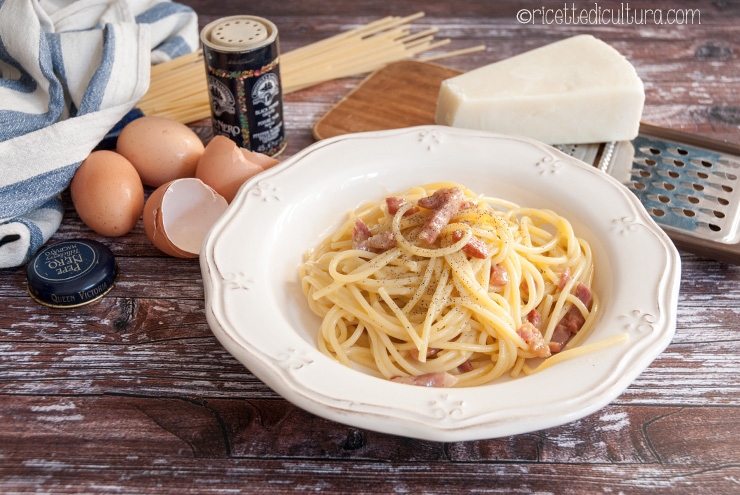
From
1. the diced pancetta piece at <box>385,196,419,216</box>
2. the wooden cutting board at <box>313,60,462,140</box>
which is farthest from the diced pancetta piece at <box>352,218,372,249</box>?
the wooden cutting board at <box>313,60,462,140</box>

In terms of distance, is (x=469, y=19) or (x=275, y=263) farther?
(x=469, y=19)

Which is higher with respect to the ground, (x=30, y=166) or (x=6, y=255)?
(x=30, y=166)

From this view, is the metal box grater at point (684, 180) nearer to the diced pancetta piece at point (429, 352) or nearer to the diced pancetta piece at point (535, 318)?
the diced pancetta piece at point (535, 318)

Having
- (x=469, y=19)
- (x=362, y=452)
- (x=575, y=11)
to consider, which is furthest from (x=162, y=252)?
(x=575, y=11)

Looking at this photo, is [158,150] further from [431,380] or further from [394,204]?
[431,380]

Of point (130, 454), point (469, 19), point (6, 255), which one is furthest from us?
point (469, 19)

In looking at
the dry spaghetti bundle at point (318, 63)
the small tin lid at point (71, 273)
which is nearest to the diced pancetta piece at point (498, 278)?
the small tin lid at point (71, 273)

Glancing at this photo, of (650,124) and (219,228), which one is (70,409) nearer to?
(219,228)
